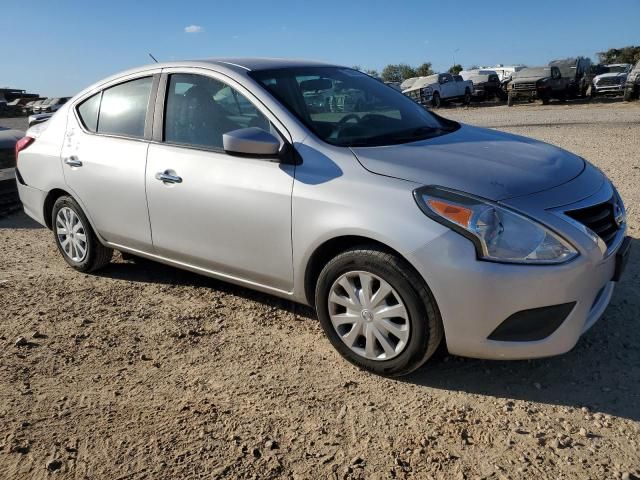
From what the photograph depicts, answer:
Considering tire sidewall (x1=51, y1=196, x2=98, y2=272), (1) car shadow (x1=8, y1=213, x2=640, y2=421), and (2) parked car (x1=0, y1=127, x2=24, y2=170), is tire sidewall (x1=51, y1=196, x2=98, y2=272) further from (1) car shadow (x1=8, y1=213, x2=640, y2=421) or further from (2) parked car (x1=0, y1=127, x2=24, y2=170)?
(2) parked car (x1=0, y1=127, x2=24, y2=170)

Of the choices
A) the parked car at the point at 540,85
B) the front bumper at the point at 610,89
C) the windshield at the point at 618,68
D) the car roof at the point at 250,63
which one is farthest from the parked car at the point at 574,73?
the car roof at the point at 250,63

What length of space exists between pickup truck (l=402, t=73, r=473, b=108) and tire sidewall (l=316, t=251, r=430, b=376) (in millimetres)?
25623

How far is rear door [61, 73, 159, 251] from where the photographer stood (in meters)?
4.10

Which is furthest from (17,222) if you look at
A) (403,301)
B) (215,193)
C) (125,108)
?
(403,301)

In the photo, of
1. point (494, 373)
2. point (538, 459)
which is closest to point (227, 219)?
point (494, 373)

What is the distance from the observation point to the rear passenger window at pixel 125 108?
418 cm

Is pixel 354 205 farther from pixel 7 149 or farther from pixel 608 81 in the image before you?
pixel 608 81

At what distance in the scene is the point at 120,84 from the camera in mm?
4426

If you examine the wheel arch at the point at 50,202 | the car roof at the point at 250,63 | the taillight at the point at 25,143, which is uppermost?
the car roof at the point at 250,63

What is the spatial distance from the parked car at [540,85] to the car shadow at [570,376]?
80.2 ft

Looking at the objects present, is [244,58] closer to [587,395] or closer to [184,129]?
[184,129]

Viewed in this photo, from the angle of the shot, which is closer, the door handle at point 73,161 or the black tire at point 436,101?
the door handle at point 73,161

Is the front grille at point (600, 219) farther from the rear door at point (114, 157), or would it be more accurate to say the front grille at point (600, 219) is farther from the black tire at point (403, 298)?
the rear door at point (114, 157)

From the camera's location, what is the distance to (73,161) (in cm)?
454
